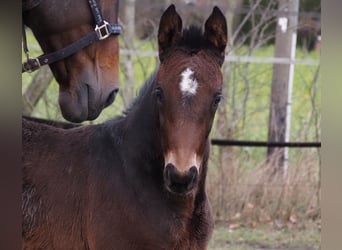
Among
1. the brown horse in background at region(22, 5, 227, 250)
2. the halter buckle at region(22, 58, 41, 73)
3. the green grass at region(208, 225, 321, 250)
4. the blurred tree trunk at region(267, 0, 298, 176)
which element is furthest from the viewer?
the blurred tree trunk at region(267, 0, 298, 176)

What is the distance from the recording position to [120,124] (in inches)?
118

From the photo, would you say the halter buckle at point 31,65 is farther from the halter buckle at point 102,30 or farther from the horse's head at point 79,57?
the halter buckle at point 102,30

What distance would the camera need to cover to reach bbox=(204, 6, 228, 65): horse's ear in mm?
2676

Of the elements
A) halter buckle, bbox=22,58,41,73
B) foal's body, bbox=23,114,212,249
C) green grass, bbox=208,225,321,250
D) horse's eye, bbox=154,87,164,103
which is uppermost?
halter buckle, bbox=22,58,41,73

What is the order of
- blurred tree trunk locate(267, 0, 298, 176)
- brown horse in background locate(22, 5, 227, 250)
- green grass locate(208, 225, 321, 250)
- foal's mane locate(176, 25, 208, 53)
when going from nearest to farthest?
brown horse in background locate(22, 5, 227, 250) → foal's mane locate(176, 25, 208, 53) → green grass locate(208, 225, 321, 250) → blurred tree trunk locate(267, 0, 298, 176)

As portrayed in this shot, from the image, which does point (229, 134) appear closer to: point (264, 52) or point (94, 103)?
point (264, 52)

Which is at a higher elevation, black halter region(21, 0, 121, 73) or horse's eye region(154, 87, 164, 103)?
black halter region(21, 0, 121, 73)

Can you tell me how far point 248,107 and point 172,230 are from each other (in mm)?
3586

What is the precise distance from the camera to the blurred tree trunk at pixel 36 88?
18.8ft

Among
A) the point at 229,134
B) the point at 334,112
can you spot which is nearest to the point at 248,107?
the point at 229,134

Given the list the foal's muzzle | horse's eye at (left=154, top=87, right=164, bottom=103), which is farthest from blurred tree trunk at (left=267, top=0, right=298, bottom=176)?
the foal's muzzle

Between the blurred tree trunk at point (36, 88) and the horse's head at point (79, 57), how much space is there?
2.84 meters

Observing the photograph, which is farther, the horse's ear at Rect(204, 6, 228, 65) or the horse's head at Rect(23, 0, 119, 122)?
the horse's head at Rect(23, 0, 119, 122)

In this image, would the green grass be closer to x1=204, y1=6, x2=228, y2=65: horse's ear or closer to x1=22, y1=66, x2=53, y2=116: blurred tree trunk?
x1=22, y1=66, x2=53, y2=116: blurred tree trunk
